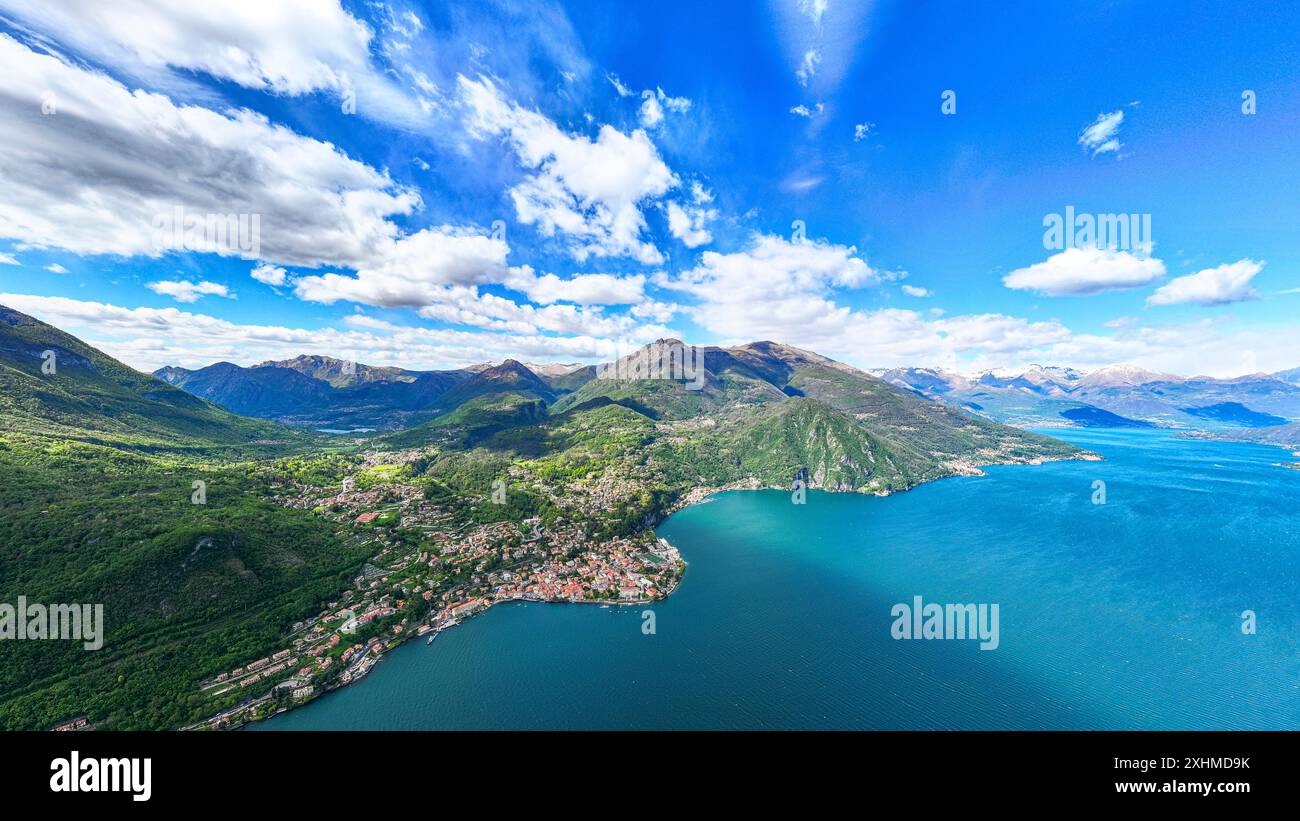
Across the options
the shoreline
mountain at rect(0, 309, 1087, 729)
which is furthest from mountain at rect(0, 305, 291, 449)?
the shoreline

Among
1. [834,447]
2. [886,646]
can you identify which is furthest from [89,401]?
[834,447]

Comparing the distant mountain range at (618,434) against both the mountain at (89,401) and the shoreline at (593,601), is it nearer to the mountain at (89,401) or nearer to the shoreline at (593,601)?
the mountain at (89,401)

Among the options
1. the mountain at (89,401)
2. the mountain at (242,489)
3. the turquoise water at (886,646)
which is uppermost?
the mountain at (89,401)

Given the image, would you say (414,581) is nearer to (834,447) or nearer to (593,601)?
(593,601)

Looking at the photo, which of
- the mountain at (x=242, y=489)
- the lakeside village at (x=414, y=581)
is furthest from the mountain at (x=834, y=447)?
the lakeside village at (x=414, y=581)

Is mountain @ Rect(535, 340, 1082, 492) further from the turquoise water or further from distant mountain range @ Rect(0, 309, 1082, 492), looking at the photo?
the turquoise water
